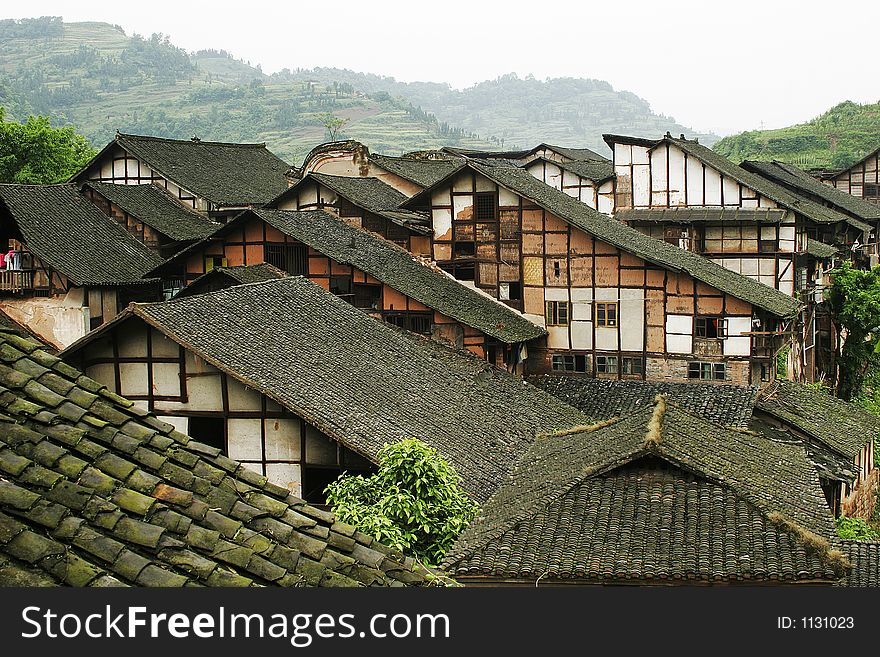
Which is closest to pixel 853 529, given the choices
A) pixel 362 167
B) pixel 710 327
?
pixel 710 327

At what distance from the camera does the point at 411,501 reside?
15.9 metres

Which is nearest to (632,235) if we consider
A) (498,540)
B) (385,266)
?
(385,266)

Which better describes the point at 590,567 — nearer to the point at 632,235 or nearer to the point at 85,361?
the point at 85,361

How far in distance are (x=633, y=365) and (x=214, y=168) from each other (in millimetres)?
29785

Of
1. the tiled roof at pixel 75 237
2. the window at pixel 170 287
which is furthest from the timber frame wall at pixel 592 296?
the tiled roof at pixel 75 237

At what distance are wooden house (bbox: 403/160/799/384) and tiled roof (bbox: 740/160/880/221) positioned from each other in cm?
2082

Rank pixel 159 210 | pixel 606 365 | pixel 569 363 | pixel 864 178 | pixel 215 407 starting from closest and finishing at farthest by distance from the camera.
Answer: pixel 215 407 < pixel 606 365 < pixel 569 363 < pixel 159 210 < pixel 864 178

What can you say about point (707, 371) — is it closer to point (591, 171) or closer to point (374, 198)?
point (374, 198)

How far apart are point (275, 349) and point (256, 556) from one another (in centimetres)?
1540

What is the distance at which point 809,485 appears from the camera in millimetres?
17438

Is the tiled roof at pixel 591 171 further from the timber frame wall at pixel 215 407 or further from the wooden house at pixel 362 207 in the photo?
the timber frame wall at pixel 215 407

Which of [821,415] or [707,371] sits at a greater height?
[707,371]

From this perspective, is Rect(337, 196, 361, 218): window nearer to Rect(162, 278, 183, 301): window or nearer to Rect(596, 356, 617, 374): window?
Rect(162, 278, 183, 301): window

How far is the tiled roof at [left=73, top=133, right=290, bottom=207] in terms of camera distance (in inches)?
2057
